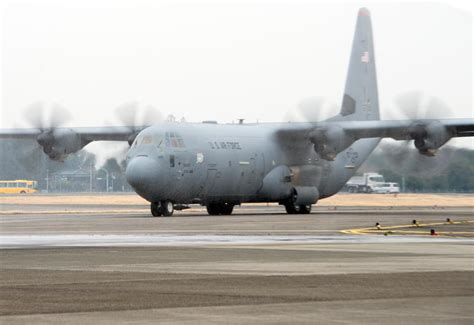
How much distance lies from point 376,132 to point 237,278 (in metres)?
42.3

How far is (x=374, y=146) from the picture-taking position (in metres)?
70.1

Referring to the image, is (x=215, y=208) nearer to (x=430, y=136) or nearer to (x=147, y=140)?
(x=147, y=140)

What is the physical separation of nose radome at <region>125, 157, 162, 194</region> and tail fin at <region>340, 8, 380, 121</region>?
18.7 meters

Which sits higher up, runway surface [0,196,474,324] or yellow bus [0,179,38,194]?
runway surface [0,196,474,324]

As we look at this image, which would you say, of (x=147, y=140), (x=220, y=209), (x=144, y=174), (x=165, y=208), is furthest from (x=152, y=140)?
(x=220, y=209)

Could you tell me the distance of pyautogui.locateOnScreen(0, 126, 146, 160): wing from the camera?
6675 cm

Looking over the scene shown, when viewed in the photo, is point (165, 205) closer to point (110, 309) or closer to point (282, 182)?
point (282, 182)

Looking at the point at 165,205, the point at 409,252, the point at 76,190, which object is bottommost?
the point at 76,190

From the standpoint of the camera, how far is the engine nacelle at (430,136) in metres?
58.9

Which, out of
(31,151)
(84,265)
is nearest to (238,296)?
(84,265)

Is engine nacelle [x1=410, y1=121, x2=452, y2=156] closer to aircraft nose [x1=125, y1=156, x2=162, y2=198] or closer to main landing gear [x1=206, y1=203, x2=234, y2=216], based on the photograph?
main landing gear [x1=206, y1=203, x2=234, y2=216]

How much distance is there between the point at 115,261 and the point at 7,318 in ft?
33.2

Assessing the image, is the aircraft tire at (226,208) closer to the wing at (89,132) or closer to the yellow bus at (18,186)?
the wing at (89,132)

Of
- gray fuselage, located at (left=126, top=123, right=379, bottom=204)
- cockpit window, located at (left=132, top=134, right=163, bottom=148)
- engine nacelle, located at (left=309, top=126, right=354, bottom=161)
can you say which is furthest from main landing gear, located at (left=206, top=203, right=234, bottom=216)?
cockpit window, located at (left=132, top=134, right=163, bottom=148)
